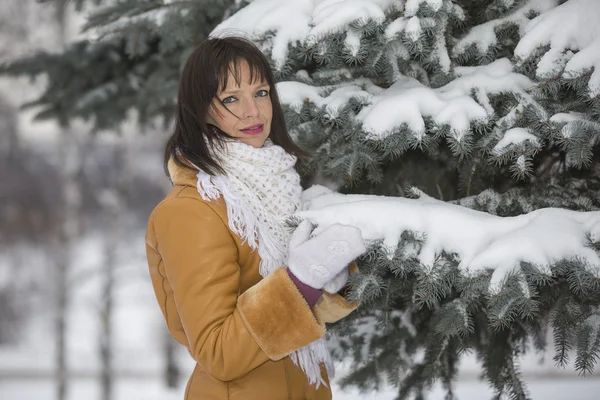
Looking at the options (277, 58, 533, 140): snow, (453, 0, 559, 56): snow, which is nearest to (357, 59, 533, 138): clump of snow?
(277, 58, 533, 140): snow

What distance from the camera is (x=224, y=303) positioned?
5.31 feet

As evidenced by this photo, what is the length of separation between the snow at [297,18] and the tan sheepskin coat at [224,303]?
0.61 m

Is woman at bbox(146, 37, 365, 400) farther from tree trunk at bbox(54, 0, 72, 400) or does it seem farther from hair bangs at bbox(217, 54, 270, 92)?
tree trunk at bbox(54, 0, 72, 400)

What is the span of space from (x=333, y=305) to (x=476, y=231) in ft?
1.44

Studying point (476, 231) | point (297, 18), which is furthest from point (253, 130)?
point (476, 231)

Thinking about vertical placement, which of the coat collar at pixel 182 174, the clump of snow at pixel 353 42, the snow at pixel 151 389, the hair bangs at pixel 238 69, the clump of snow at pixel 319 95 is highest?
the clump of snow at pixel 353 42

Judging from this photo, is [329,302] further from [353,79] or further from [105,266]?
[105,266]

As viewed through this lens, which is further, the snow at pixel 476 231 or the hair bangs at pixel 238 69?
the hair bangs at pixel 238 69

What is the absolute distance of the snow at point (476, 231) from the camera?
5.34 ft

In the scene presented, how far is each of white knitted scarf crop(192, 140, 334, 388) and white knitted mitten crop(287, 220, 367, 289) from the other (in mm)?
172

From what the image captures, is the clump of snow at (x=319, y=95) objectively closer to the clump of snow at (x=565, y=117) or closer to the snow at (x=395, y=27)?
the snow at (x=395, y=27)

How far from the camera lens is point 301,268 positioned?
1612 millimetres

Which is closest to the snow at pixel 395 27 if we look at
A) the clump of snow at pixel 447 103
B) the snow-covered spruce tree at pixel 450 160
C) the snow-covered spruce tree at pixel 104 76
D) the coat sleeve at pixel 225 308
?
the snow-covered spruce tree at pixel 450 160

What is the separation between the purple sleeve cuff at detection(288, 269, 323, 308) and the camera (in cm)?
162
